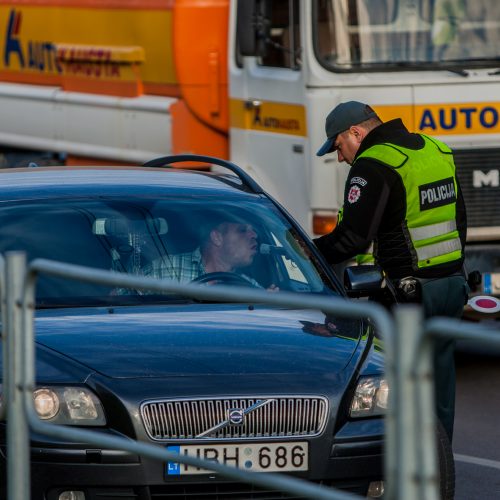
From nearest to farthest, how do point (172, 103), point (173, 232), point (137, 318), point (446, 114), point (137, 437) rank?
point (137, 437) → point (137, 318) → point (173, 232) → point (446, 114) → point (172, 103)

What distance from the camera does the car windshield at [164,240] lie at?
21.3ft

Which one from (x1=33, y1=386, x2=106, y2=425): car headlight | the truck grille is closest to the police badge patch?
(x1=33, y1=386, x2=106, y2=425): car headlight

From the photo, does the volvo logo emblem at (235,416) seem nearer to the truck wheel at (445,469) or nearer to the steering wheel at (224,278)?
the truck wheel at (445,469)

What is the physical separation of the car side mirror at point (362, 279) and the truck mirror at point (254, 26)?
15.0ft

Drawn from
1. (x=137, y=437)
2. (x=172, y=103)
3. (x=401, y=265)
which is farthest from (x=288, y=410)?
(x=172, y=103)

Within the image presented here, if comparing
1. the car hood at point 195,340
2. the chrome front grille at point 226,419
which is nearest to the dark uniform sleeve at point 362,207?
the car hood at point 195,340

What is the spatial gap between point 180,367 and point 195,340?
27 cm

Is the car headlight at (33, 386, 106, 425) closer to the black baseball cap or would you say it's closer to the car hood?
the car hood

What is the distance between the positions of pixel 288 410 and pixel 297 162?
5.99 metres

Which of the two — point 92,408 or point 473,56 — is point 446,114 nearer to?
point 473,56

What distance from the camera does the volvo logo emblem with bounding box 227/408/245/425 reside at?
16.9ft

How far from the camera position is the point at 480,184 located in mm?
10750

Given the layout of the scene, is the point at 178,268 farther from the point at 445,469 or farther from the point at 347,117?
the point at 445,469

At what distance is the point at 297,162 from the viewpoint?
36.5ft
